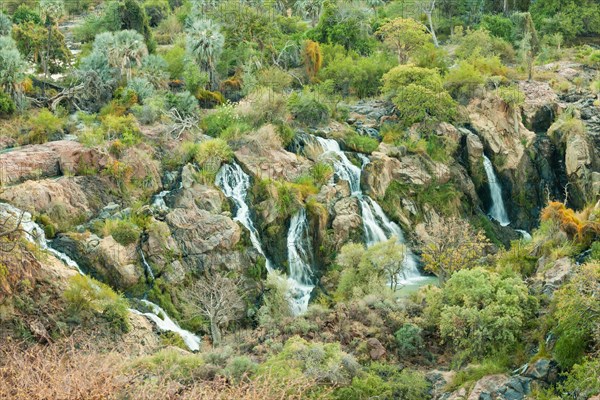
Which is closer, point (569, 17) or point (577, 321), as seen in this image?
point (577, 321)

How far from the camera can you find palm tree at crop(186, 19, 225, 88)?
56.2 metres

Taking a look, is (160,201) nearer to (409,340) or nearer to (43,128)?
(43,128)

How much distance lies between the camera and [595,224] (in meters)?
29.1

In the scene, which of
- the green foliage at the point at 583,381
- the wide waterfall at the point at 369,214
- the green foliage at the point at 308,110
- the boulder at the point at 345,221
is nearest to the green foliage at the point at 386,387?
the green foliage at the point at 583,381

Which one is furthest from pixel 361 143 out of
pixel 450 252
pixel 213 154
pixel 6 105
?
pixel 6 105

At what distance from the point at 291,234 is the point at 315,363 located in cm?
1842

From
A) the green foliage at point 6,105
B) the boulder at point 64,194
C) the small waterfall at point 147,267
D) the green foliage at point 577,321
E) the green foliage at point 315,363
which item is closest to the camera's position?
the green foliage at point 577,321

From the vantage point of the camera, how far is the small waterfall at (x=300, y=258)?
1585 inches

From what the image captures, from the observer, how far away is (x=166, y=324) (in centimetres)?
3412

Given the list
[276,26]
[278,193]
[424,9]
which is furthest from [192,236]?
[424,9]

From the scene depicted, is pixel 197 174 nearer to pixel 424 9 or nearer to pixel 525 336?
pixel 525 336

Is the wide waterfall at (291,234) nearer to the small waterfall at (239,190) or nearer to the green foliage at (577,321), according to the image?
the small waterfall at (239,190)

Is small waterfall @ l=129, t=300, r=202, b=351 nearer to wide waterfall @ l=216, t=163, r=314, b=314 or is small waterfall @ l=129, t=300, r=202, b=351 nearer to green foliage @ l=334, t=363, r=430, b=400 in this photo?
wide waterfall @ l=216, t=163, r=314, b=314

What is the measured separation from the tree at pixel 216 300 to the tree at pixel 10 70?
64.2 ft
